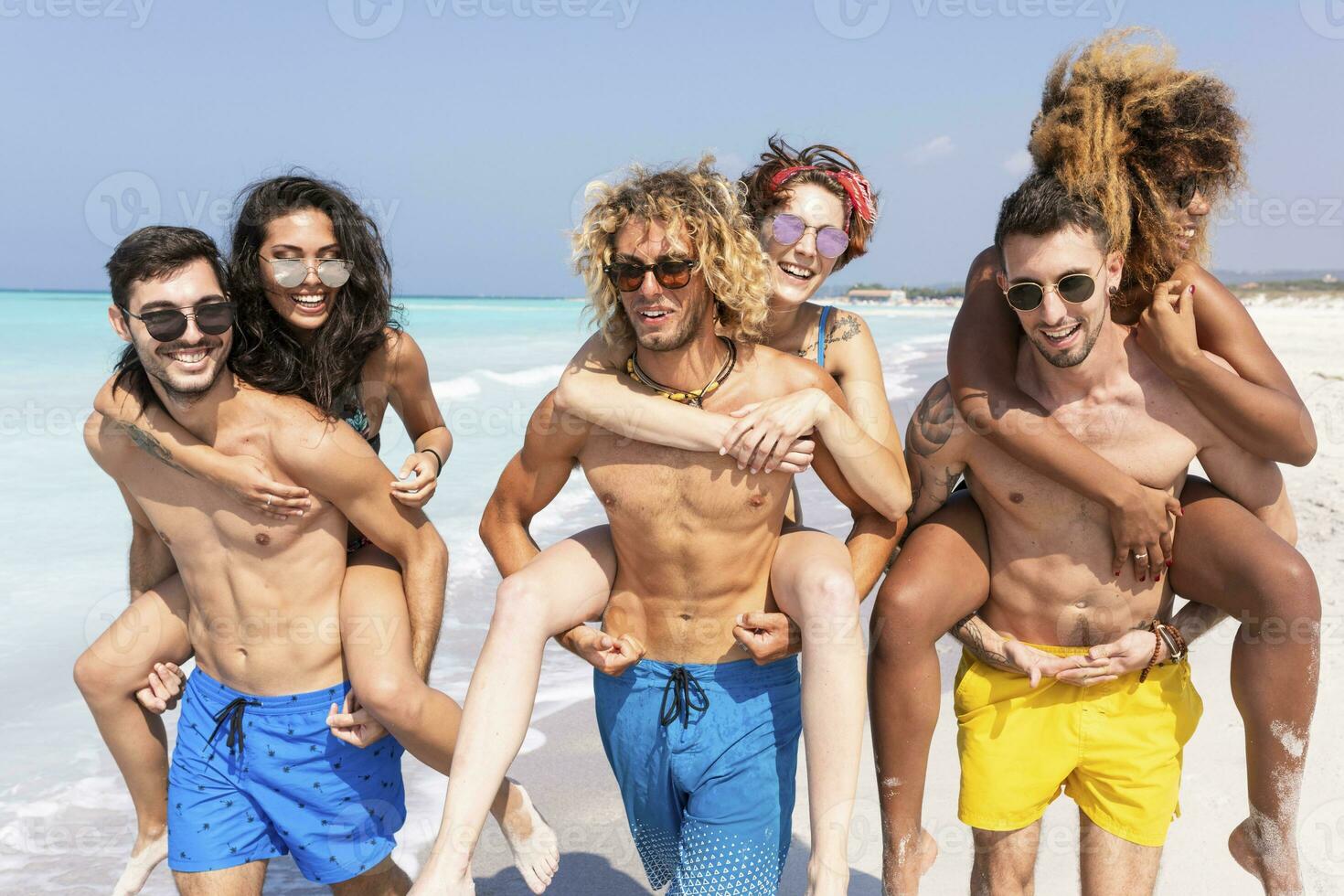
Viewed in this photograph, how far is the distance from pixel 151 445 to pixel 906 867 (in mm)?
2548

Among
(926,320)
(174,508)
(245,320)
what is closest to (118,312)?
(245,320)

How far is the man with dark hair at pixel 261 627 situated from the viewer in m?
3.30

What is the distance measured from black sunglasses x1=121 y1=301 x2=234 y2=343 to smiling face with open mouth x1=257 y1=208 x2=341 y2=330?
13.1 inches

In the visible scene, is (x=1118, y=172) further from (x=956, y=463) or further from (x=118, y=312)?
(x=118, y=312)

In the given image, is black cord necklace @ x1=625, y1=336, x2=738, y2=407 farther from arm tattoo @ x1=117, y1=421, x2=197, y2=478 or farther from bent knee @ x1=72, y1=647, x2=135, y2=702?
bent knee @ x1=72, y1=647, x2=135, y2=702

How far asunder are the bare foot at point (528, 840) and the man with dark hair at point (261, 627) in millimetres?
452

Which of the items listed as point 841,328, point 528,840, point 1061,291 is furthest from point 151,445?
point 1061,291

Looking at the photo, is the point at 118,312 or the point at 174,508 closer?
the point at 118,312

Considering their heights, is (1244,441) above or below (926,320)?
above

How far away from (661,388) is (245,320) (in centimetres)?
132

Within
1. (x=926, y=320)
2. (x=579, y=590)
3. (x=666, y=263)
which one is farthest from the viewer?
(x=926, y=320)

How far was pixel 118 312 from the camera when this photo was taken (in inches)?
124

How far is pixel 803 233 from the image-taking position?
147 inches

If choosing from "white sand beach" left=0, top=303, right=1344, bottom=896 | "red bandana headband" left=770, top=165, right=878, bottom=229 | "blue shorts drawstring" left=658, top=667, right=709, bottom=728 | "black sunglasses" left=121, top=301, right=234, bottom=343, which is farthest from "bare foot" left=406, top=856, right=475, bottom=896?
"red bandana headband" left=770, top=165, right=878, bottom=229
